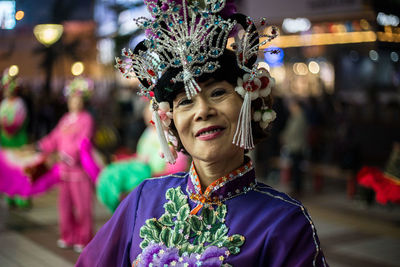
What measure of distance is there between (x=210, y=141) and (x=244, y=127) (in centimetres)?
13

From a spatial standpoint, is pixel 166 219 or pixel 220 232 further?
pixel 166 219

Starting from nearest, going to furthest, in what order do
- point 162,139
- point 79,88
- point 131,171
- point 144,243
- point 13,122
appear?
point 144,243 < point 162,139 < point 131,171 < point 79,88 < point 13,122

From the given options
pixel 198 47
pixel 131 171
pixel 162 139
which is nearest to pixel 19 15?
pixel 162 139

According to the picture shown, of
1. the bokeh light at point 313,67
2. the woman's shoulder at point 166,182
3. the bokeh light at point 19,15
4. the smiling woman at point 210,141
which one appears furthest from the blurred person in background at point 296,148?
the bokeh light at point 313,67

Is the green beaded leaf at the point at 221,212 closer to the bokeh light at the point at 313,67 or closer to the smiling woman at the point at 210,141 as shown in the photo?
the smiling woman at the point at 210,141

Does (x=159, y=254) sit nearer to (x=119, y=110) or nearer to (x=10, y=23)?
(x=10, y=23)

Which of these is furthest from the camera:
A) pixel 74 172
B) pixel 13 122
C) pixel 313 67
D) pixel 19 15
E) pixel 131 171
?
pixel 313 67

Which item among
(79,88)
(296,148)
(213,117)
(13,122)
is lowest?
(296,148)

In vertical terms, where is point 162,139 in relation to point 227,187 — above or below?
above

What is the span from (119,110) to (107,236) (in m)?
13.3

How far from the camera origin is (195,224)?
1.89 meters

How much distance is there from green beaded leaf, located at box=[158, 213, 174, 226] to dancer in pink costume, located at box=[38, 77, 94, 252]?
4.56 meters

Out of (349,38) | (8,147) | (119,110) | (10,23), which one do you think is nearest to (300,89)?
(119,110)

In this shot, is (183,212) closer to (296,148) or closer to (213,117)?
(213,117)
